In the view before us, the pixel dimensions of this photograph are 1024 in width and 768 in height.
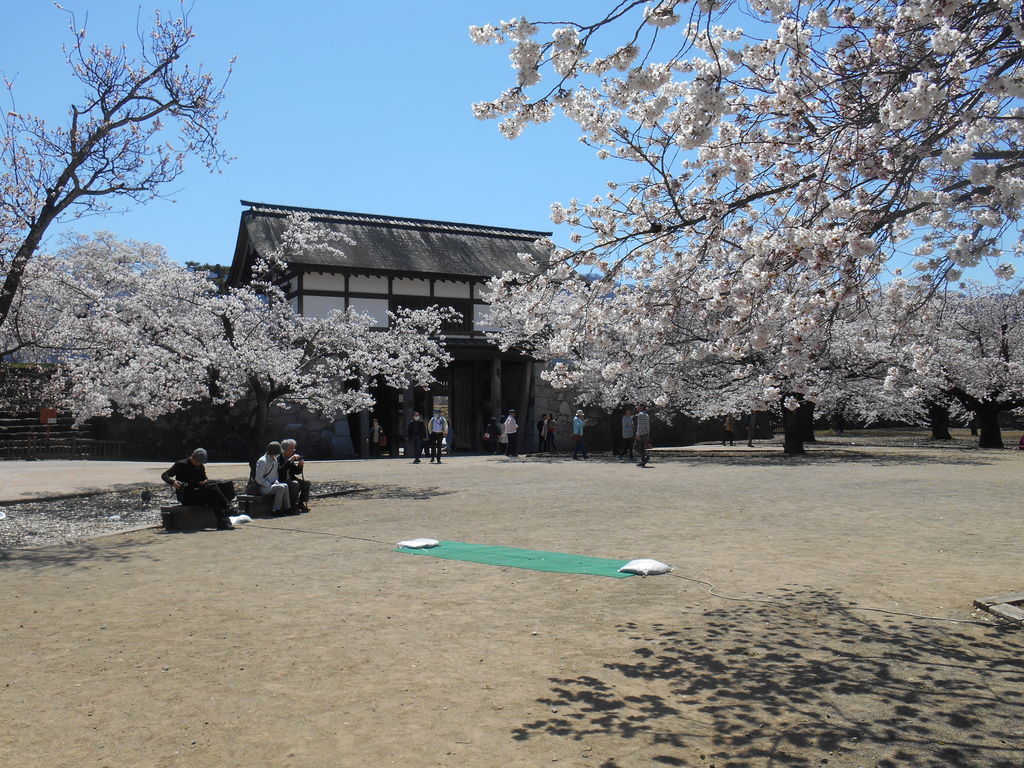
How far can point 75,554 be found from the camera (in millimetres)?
9305

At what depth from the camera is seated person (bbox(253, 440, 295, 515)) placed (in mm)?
12564

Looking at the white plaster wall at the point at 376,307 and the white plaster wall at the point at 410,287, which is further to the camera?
the white plaster wall at the point at 410,287

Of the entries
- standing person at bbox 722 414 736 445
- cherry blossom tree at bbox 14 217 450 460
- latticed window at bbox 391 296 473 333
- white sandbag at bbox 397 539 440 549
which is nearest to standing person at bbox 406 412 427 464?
latticed window at bbox 391 296 473 333

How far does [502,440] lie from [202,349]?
14352 millimetres

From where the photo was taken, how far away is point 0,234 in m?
12.5

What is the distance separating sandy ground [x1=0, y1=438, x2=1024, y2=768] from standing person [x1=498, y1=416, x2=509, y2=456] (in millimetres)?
16916

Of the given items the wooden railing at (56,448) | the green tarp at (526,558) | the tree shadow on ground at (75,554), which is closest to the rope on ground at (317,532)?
the green tarp at (526,558)

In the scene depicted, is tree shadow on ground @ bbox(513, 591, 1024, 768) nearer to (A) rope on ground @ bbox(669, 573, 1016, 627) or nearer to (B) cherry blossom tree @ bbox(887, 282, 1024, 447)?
(A) rope on ground @ bbox(669, 573, 1016, 627)

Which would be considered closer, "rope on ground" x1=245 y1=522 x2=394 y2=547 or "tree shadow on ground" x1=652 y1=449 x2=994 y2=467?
"rope on ground" x1=245 y1=522 x2=394 y2=547

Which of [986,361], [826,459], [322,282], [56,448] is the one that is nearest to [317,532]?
[322,282]

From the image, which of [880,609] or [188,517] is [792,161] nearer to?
[880,609]

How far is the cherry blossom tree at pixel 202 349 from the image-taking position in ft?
49.6

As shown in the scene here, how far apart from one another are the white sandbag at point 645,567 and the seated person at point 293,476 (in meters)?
6.77

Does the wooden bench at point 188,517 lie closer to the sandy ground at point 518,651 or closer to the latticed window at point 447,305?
the sandy ground at point 518,651
